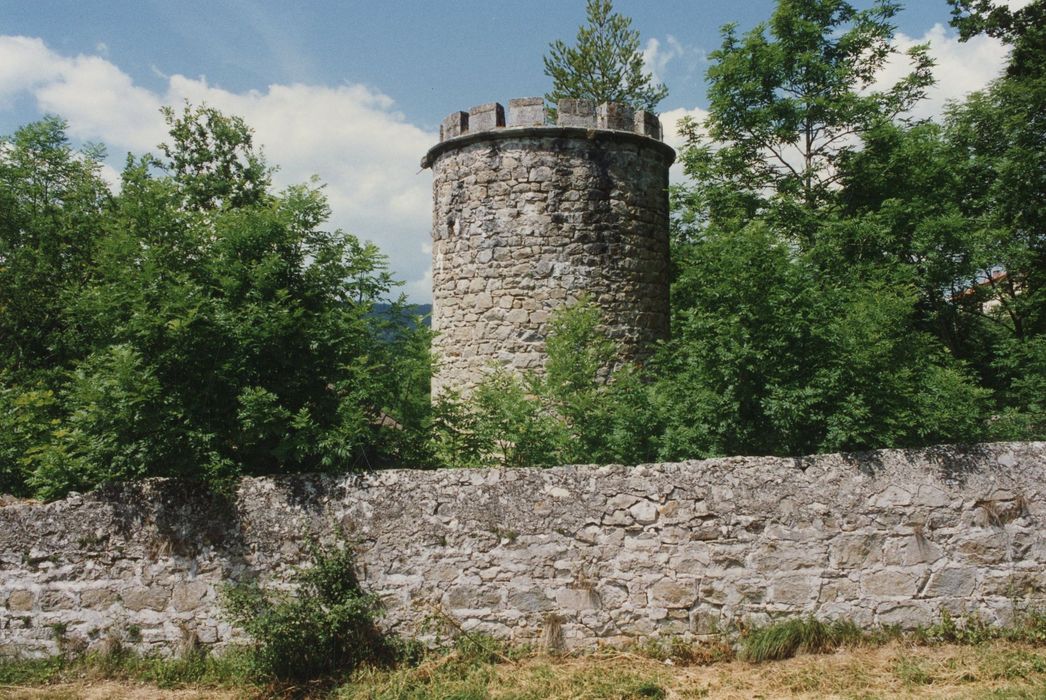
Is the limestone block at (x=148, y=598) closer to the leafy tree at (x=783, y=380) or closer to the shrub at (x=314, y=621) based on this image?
the shrub at (x=314, y=621)

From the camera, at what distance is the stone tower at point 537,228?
1005 centimetres

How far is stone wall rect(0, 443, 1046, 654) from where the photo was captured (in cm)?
572

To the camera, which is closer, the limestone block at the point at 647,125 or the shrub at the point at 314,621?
the shrub at the point at 314,621

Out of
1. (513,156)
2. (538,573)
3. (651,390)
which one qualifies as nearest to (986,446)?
(651,390)

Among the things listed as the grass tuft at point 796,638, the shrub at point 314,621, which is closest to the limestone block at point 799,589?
the grass tuft at point 796,638

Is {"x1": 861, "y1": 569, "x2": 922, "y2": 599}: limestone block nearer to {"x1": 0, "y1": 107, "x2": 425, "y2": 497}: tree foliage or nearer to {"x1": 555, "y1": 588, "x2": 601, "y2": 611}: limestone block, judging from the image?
{"x1": 555, "y1": 588, "x2": 601, "y2": 611}: limestone block

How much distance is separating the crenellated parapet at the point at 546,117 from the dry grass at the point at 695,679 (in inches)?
272

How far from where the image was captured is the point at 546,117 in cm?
1033

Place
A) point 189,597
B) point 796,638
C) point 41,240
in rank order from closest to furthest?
point 796,638, point 189,597, point 41,240

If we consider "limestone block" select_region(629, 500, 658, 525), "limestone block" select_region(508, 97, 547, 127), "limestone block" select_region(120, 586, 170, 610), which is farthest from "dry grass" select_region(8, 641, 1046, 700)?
"limestone block" select_region(508, 97, 547, 127)

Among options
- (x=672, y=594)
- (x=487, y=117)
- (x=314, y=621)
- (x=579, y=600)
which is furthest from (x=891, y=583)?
(x=487, y=117)

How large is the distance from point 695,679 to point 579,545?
4.10 ft

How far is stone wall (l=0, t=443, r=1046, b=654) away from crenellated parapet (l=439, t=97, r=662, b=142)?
5.71 m

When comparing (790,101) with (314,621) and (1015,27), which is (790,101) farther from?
(314,621)
